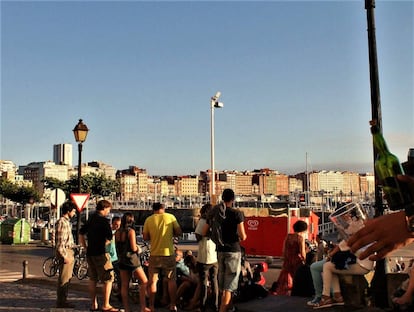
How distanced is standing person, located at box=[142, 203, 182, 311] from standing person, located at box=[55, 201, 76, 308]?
5.56 feet

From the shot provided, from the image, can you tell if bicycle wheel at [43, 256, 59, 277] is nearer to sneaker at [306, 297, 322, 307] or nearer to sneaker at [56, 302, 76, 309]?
sneaker at [56, 302, 76, 309]

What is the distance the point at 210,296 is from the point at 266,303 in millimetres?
905

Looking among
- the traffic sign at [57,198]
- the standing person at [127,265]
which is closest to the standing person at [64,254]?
the standing person at [127,265]

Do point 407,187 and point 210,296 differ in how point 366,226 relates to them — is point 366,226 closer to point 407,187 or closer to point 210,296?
point 407,187

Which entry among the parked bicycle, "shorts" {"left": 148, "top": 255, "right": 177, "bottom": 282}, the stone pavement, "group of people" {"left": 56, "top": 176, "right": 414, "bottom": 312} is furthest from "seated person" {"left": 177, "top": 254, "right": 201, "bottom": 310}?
the parked bicycle

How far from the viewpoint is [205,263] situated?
28.8ft

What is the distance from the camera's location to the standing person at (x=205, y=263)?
872 cm

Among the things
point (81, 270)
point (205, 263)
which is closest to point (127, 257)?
point (205, 263)

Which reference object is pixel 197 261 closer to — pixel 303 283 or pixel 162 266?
pixel 162 266

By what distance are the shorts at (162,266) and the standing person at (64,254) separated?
1732 millimetres

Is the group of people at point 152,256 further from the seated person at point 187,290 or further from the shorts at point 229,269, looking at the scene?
the shorts at point 229,269

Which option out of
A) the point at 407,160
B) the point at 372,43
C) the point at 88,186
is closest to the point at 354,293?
the point at 372,43

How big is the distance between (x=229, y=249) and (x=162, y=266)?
1.42m

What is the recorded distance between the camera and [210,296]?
9.05 m
